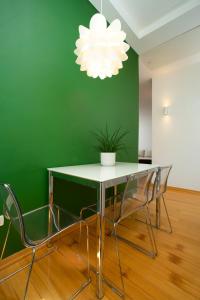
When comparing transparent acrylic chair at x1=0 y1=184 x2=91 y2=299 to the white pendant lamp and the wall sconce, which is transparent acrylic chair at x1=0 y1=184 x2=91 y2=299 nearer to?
the white pendant lamp

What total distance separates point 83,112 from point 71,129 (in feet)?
0.98

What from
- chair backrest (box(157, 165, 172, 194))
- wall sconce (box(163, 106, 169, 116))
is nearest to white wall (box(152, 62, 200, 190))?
wall sconce (box(163, 106, 169, 116))

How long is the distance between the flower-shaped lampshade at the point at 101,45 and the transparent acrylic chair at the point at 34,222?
3.49ft

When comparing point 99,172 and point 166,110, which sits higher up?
point 166,110

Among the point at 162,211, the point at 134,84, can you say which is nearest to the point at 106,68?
the point at 134,84

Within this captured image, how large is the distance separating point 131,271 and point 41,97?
1.75m

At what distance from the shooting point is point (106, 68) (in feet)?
4.22

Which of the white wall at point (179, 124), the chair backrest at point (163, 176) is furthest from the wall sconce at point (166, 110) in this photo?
the chair backrest at point (163, 176)

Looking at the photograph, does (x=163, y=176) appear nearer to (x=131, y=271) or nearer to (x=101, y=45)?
(x=131, y=271)

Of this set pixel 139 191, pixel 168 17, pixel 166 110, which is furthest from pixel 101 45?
pixel 166 110

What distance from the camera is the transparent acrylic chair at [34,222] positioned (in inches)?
35.8

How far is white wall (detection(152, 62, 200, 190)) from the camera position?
3.31 m

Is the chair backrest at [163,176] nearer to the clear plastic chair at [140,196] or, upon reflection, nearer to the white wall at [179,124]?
the clear plastic chair at [140,196]

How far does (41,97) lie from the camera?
1605 mm
